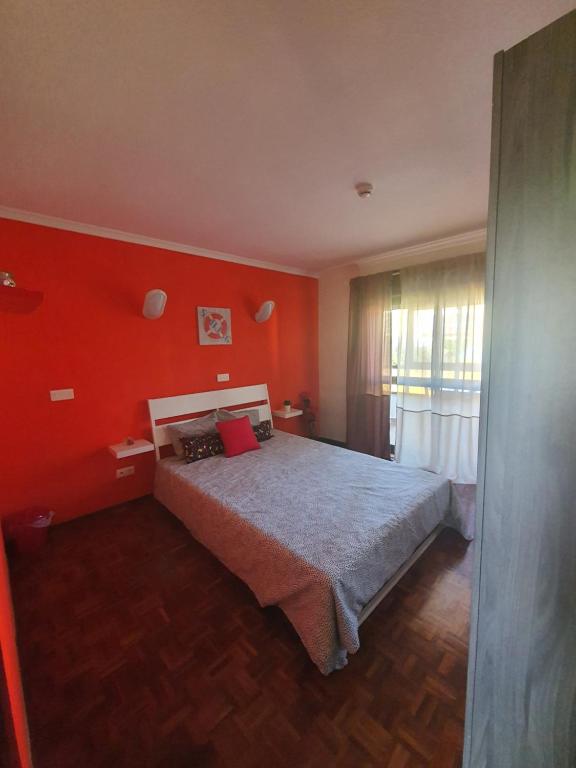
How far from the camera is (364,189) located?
1.95 m

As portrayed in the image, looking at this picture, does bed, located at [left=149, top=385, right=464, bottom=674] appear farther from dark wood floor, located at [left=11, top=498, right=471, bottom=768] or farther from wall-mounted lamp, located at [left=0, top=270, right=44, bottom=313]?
wall-mounted lamp, located at [left=0, top=270, right=44, bottom=313]

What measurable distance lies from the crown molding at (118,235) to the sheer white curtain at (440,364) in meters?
1.90

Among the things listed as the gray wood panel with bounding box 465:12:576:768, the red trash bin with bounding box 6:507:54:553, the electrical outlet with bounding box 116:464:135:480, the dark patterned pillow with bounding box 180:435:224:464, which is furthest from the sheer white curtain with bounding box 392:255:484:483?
the red trash bin with bounding box 6:507:54:553

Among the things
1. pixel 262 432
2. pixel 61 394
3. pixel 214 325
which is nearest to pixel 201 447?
pixel 262 432

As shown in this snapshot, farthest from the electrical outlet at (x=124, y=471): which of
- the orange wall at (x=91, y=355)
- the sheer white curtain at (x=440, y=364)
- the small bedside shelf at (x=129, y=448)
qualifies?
the sheer white curtain at (x=440, y=364)

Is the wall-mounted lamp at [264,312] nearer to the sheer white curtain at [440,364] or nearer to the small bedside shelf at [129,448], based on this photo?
the sheer white curtain at [440,364]

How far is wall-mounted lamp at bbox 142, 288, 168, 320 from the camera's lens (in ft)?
8.48

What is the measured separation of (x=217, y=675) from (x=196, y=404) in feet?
7.49

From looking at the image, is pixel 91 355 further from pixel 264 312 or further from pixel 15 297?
pixel 264 312

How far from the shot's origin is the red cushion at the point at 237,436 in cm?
286

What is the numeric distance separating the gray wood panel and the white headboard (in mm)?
2875

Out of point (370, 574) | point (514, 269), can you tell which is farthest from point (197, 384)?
point (514, 269)

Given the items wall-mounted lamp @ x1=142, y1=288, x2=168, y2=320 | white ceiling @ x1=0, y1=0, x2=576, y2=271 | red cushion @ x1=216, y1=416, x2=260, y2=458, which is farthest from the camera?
red cushion @ x1=216, y1=416, x2=260, y2=458

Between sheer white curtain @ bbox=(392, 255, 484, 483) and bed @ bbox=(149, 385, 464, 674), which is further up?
sheer white curtain @ bbox=(392, 255, 484, 483)
